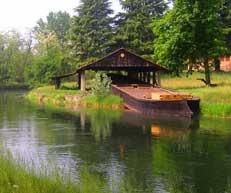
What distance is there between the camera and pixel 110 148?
2073 centimetres

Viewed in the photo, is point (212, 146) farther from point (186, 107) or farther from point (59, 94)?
point (59, 94)

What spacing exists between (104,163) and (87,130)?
984 centimetres

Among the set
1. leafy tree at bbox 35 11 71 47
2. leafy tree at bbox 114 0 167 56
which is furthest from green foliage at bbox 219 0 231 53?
leafy tree at bbox 35 11 71 47

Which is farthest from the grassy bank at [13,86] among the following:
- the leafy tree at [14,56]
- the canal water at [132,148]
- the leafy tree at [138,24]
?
the canal water at [132,148]

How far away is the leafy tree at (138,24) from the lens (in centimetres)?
6675

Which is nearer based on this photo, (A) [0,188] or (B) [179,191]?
(A) [0,188]

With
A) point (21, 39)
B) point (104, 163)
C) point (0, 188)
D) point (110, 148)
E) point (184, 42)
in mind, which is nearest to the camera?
point (0, 188)

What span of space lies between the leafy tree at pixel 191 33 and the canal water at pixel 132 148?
13.5 meters

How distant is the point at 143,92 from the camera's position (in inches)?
1634

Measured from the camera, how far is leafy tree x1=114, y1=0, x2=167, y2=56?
6675 centimetres

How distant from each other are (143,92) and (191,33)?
790 cm

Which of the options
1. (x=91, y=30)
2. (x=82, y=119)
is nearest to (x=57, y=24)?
(x=91, y=30)

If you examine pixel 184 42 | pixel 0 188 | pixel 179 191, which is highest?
pixel 184 42

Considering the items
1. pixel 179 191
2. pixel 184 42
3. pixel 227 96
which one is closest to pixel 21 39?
pixel 184 42
